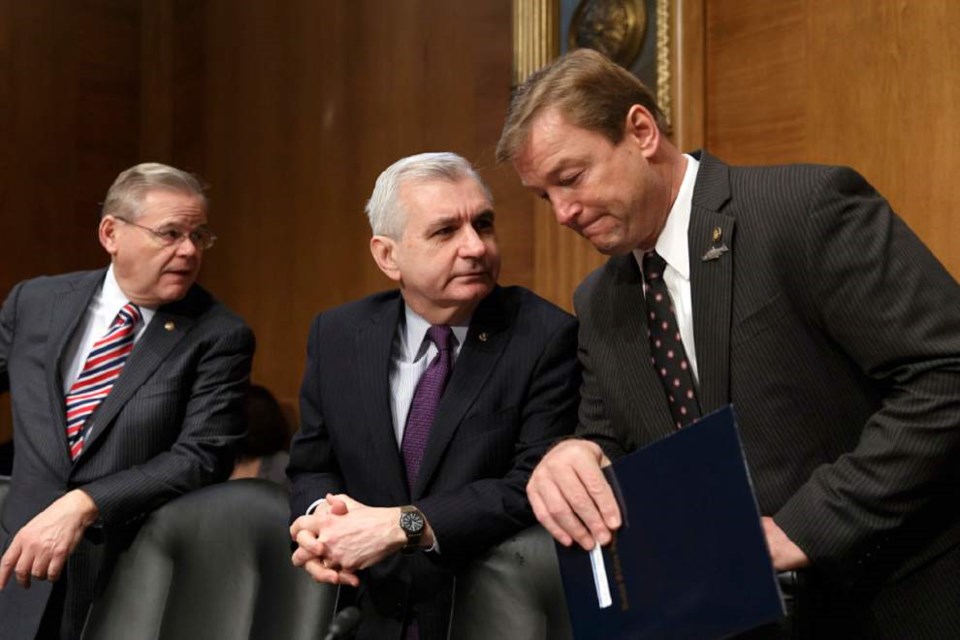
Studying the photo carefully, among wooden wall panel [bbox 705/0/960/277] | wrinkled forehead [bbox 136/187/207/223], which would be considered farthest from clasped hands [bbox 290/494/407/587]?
wooden wall panel [bbox 705/0/960/277]

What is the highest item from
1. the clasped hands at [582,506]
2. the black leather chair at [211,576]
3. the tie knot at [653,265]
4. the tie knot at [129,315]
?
the tie knot at [653,265]

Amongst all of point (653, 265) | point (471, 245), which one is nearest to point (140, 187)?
point (471, 245)

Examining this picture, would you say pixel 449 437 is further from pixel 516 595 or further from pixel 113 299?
pixel 113 299

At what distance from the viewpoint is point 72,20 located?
5891 millimetres

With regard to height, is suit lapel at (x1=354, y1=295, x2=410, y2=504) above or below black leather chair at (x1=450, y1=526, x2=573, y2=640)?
above

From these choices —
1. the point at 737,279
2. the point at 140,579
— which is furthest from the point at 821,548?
the point at 140,579

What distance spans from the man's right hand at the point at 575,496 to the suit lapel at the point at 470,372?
1.56ft

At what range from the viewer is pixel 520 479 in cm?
224

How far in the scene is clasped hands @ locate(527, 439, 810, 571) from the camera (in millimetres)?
1616

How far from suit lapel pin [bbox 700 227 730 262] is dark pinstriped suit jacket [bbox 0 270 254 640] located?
4.59 ft

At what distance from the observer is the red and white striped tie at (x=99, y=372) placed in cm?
279

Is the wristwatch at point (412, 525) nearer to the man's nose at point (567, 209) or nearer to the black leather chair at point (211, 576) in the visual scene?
the black leather chair at point (211, 576)

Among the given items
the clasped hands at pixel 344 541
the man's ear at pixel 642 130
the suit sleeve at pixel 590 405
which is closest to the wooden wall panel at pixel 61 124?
the clasped hands at pixel 344 541

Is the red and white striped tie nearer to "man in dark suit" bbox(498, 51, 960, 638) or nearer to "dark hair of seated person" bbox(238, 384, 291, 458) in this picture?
"man in dark suit" bbox(498, 51, 960, 638)
